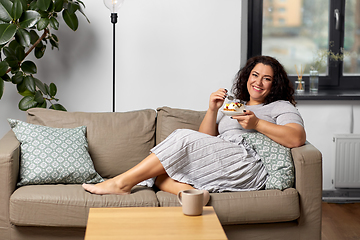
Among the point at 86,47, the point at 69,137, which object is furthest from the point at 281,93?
the point at 86,47

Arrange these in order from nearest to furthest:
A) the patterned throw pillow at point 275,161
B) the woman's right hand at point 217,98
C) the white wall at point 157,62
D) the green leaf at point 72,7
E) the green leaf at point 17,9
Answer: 1. the patterned throw pillow at point 275,161
2. the woman's right hand at point 217,98
3. the green leaf at point 17,9
4. the green leaf at point 72,7
5. the white wall at point 157,62

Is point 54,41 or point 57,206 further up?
point 54,41

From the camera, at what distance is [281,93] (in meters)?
2.32

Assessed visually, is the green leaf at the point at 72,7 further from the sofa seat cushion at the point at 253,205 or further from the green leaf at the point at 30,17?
the sofa seat cushion at the point at 253,205

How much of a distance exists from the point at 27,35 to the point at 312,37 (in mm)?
2272

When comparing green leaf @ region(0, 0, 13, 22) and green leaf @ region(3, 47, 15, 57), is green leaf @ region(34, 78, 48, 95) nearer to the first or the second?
green leaf @ region(3, 47, 15, 57)

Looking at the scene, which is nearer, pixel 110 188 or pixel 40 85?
pixel 110 188

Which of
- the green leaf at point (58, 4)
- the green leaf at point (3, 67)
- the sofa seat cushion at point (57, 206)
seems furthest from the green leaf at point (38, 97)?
the sofa seat cushion at point (57, 206)

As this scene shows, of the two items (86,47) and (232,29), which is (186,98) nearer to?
(232,29)

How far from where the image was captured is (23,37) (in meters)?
2.46

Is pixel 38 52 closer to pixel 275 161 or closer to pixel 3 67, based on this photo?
pixel 3 67

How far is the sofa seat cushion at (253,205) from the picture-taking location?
190cm

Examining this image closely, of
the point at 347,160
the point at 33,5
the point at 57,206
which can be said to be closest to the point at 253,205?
the point at 57,206

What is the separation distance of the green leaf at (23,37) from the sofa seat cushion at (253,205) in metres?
1.32
